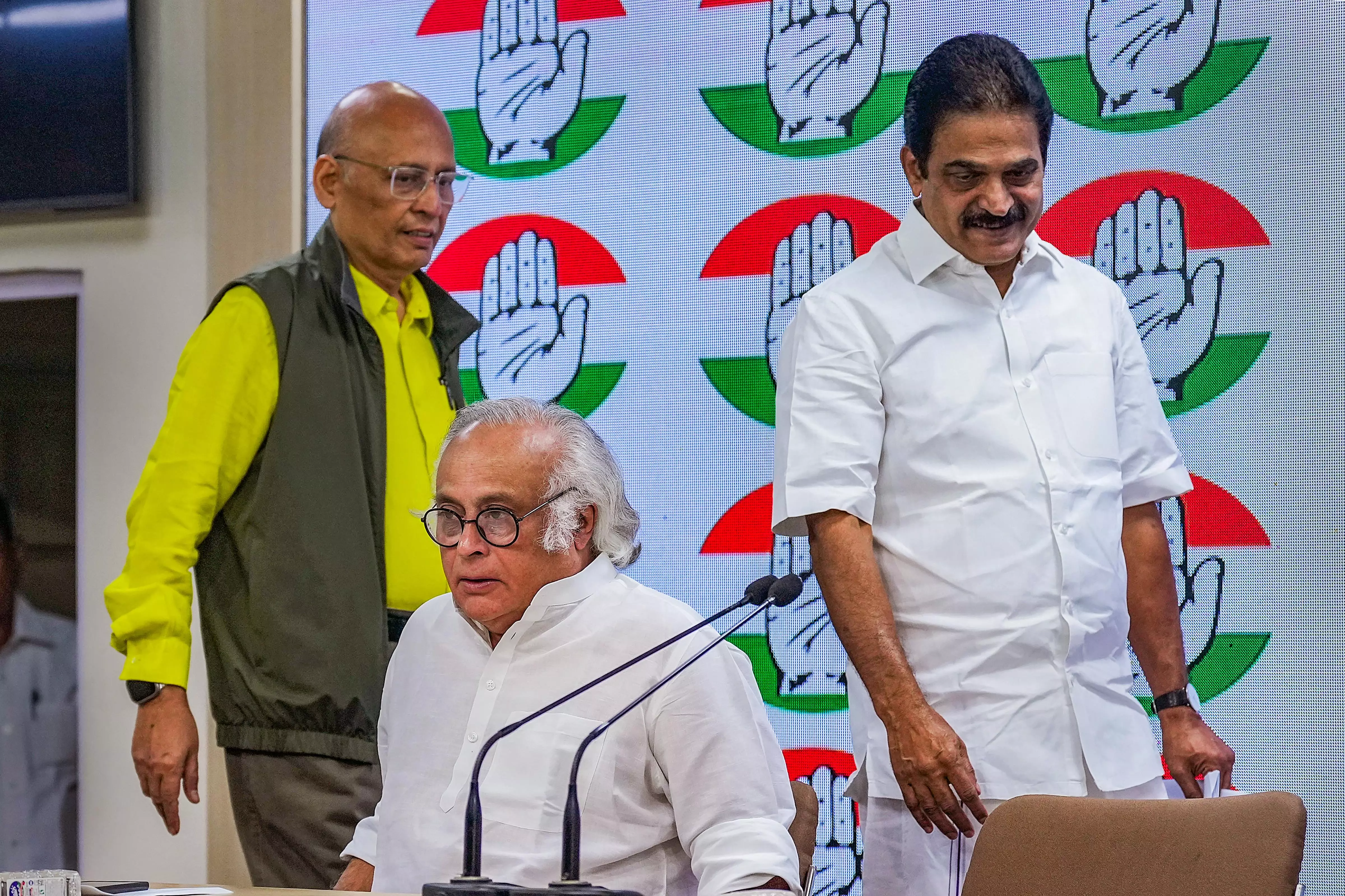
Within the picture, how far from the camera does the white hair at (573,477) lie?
83.3 inches

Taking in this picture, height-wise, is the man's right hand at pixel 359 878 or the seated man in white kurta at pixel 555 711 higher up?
the seated man in white kurta at pixel 555 711

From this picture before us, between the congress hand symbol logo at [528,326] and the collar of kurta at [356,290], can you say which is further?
the congress hand symbol logo at [528,326]

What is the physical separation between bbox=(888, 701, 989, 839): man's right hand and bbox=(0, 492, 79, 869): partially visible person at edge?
8.12 ft

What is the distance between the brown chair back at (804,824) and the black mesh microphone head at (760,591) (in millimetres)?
339

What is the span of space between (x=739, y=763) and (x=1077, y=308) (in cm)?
107

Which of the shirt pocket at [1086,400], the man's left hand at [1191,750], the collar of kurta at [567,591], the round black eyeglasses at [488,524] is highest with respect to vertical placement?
the shirt pocket at [1086,400]

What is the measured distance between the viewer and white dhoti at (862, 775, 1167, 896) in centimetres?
236

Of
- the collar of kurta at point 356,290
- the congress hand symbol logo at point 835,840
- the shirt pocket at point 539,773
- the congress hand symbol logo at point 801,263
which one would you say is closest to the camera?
the shirt pocket at point 539,773

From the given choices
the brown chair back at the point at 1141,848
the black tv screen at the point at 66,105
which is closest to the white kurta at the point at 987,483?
the brown chair back at the point at 1141,848

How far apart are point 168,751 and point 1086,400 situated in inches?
66.3

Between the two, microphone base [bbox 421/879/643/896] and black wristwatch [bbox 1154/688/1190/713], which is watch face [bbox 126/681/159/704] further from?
black wristwatch [bbox 1154/688/1190/713]

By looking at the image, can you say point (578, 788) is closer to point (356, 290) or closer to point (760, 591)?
point (760, 591)

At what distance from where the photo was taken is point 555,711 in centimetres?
203

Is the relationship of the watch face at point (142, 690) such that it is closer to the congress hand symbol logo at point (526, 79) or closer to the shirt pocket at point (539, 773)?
the shirt pocket at point (539, 773)
